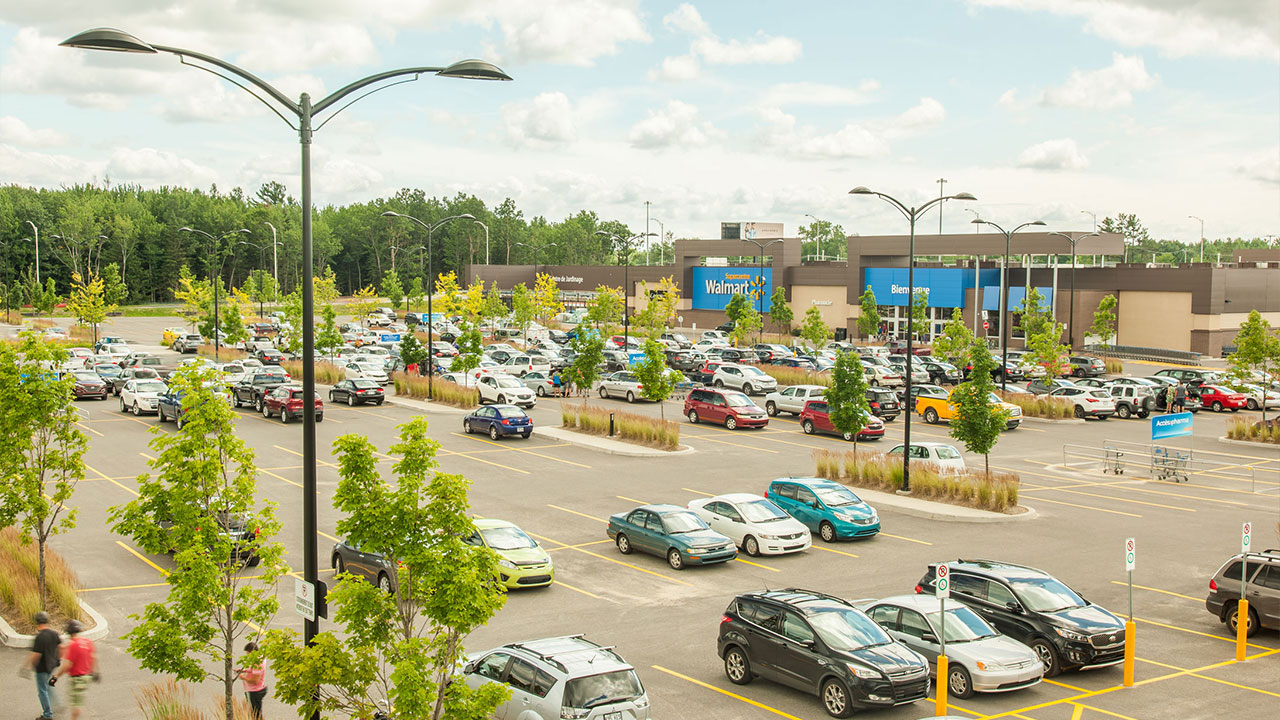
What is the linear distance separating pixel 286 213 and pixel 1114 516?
154 metres

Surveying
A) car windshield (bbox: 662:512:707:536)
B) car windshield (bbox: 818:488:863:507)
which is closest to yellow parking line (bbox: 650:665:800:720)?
car windshield (bbox: 662:512:707:536)

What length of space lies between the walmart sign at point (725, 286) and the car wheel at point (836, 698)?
246ft

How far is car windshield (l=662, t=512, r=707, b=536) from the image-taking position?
22.2 m

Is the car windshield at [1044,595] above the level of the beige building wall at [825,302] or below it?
below

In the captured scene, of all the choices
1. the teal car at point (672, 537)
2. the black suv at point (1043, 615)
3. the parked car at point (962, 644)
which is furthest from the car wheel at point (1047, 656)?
the teal car at point (672, 537)

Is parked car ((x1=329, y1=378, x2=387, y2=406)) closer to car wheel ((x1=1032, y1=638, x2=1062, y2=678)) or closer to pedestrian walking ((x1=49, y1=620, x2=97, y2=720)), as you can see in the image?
pedestrian walking ((x1=49, y1=620, x2=97, y2=720))

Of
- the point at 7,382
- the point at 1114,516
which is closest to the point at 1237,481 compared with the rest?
the point at 1114,516

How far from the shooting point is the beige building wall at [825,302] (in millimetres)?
89562

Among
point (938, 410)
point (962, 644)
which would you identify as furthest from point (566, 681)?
point (938, 410)

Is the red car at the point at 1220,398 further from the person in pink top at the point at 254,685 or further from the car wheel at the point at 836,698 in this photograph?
the person in pink top at the point at 254,685

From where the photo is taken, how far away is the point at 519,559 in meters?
20.0

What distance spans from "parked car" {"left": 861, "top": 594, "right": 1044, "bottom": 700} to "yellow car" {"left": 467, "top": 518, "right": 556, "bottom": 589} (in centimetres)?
668

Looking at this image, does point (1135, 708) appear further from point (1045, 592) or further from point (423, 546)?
point (423, 546)

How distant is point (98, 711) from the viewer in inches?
533
